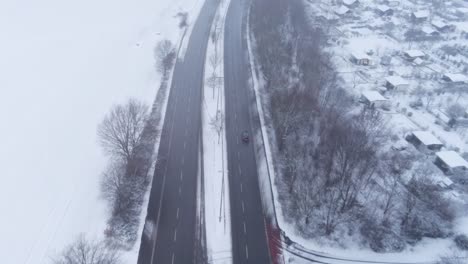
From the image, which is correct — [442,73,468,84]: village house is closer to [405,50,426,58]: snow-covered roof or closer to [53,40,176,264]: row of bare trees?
[405,50,426,58]: snow-covered roof

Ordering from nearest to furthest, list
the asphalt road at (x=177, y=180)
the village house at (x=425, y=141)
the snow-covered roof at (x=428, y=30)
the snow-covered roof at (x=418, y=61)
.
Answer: the asphalt road at (x=177, y=180), the village house at (x=425, y=141), the snow-covered roof at (x=418, y=61), the snow-covered roof at (x=428, y=30)

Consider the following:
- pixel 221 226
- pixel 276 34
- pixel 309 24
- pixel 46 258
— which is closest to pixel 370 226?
pixel 221 226

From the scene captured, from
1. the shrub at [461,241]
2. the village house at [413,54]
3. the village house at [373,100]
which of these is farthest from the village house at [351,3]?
the shrub at [461,241]

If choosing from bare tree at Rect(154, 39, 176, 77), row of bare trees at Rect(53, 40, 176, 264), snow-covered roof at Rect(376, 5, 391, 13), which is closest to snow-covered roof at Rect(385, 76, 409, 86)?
row of bare trees at Rect(53, 40, 176, 264)

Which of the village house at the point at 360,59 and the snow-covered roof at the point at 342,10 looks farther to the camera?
the snow-covered roof at the point at 342,10

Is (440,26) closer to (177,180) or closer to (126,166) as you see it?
(177,180)

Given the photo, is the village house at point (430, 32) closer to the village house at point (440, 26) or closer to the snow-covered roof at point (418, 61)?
the village house at point (440, 26)
